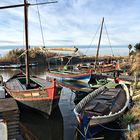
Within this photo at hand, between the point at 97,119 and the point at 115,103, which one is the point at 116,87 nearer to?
the point at 115,103

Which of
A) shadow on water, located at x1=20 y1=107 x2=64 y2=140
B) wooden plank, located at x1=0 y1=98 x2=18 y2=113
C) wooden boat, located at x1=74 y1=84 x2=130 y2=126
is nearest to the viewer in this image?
wooden boat, located at x1=74 y1=84 x2=130 y2=126

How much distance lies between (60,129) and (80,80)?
2146cm

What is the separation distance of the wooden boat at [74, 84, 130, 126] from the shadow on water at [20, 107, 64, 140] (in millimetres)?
2415

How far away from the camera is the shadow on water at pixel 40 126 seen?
14133 mm

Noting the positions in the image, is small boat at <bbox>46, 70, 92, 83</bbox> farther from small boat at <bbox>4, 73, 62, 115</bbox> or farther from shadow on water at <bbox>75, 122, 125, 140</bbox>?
shadow on water at <bbox>75, 122, 125, 140</bbox>

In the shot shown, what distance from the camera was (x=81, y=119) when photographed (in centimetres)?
1159

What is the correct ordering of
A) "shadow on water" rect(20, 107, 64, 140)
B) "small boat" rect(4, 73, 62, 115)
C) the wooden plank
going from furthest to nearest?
"small boat" rect(4, 73, 62, 115), "shadow on water" rect(20, 107, 64, 140), the wooden plank

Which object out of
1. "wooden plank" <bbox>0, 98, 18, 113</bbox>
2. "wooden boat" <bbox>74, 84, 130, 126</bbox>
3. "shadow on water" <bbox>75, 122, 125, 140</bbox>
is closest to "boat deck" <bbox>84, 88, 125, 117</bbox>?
"wooden boat" <bbox>74, 84, 130, 126</bbox>

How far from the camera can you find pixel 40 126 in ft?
51.3

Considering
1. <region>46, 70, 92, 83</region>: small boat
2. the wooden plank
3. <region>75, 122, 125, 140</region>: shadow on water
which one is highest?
the wooden plank

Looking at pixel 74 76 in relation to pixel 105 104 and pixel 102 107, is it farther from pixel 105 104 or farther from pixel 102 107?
pixel 102 107

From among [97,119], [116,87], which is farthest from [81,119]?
[116,87]

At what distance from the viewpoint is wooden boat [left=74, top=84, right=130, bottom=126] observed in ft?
40.0

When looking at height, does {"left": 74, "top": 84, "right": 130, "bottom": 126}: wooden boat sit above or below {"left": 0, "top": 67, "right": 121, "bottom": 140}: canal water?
above
